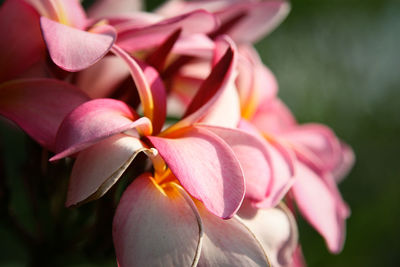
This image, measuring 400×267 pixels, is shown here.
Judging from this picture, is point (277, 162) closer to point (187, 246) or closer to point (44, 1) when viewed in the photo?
point (187, 246)

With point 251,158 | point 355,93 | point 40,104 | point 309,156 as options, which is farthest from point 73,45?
point 355,93

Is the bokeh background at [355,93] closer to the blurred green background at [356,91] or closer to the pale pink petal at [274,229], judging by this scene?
the blurred green background at [356,91]

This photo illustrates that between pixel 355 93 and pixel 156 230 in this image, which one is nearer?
pixel 156 230

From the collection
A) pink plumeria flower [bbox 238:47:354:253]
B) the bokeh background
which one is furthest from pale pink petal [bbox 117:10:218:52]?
the bokeh background

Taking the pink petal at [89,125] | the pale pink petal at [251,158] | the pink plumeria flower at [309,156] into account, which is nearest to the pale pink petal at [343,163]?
the pink plumeria flower at [309,156]

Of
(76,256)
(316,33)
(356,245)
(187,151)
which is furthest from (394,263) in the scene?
(187,151)

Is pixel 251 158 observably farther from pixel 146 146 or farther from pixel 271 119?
pixel 271 119

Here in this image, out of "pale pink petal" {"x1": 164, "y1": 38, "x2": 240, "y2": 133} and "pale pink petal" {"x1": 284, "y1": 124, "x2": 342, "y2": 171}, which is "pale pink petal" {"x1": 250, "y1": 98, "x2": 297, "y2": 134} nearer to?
"pale pink petal" {"x1": 284, "y1": 124, "x2": 342, "y2": 171}
